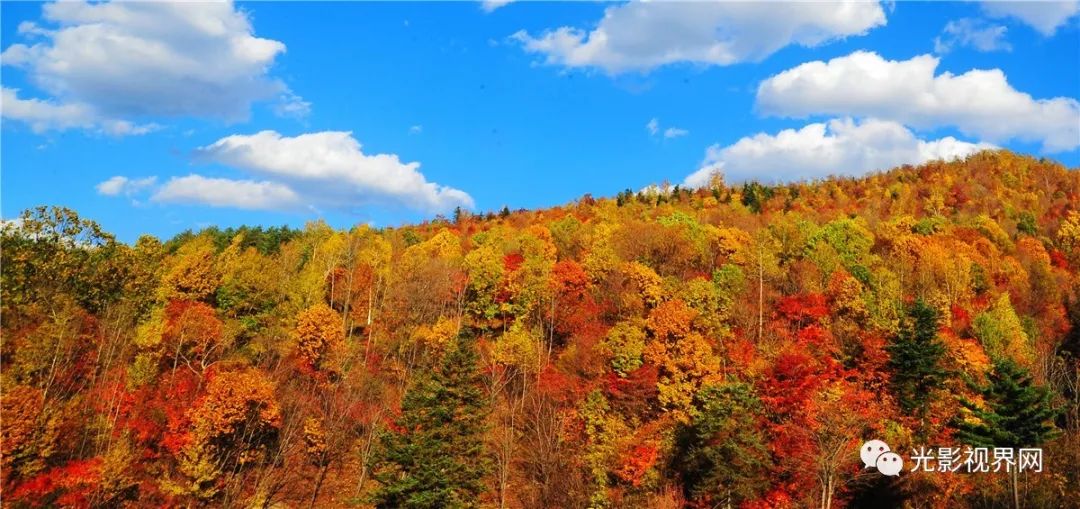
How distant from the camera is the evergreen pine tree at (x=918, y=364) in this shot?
4116 cm

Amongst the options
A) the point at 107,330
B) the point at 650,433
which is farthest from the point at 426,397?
the point at 107,330

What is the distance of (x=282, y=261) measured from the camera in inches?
2810

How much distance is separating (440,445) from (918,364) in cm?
2948

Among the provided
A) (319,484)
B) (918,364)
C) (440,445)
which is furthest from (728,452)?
(319,484)

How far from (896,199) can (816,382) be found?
82.4m

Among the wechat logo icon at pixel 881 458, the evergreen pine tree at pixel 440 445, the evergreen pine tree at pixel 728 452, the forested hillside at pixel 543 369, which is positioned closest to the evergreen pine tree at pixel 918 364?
the forested hillside at pixel 543 369

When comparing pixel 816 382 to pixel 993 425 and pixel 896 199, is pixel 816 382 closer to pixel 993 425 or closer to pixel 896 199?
pixel 993 425

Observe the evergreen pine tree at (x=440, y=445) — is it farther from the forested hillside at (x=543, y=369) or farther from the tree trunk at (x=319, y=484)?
the tree trunk at (x=319, y=484)
